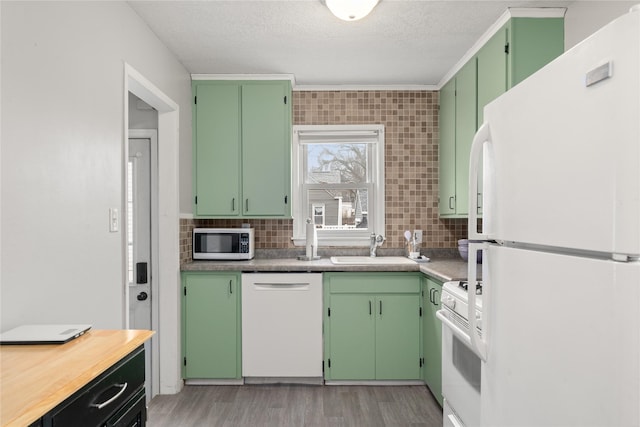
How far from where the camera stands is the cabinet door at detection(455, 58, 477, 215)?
2672mm

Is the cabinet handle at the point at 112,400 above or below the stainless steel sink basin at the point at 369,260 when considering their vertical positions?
below

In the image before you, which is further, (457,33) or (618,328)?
(457,33)

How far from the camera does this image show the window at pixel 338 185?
11.7 feet

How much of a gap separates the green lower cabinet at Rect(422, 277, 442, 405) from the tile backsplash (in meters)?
0.80

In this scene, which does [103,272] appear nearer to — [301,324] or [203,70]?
[301,324]

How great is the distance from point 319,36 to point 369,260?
1.75 metres

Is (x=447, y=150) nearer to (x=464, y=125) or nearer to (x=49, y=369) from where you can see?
(x=464, y=125)

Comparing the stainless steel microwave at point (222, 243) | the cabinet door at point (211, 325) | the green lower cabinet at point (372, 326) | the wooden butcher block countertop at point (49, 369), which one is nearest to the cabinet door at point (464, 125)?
the green lower cabinet at point (372, 326)

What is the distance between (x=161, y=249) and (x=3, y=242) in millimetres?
1674

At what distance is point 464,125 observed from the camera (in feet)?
9.27

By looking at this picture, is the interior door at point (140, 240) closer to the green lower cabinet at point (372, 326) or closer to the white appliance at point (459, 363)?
the green lower cabinet at point (372, 326)

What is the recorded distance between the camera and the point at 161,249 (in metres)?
2.89

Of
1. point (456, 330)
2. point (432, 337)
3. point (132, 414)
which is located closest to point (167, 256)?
point (132, 414)

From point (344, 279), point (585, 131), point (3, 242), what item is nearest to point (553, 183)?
point (585, 131)
